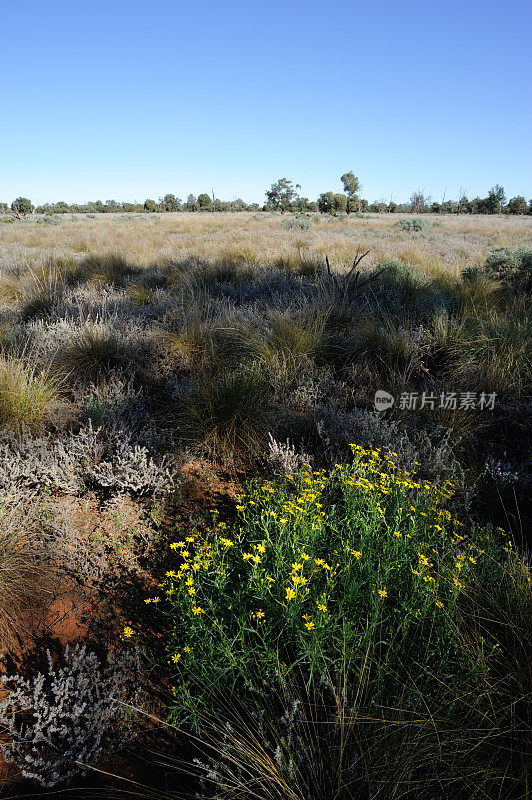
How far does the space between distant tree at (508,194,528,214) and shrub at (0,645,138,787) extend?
67719 mm

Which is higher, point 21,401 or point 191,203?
point 191,203

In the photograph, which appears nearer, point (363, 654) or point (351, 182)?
point (363, 654)

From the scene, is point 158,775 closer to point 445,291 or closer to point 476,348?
point 476,348

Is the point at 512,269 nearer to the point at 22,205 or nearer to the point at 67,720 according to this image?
the point at 67,720

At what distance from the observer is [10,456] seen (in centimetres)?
278

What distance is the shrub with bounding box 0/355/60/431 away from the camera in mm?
3207

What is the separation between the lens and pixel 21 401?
3.26 m

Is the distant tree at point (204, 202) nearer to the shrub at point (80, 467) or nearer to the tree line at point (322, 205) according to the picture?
the tree line at point (322, 205)

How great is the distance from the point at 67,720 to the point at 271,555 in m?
1.05

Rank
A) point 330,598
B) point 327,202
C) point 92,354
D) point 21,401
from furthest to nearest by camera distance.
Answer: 1. point 327,202
2. point 92,354
3. point 21,401
4. point 330,598

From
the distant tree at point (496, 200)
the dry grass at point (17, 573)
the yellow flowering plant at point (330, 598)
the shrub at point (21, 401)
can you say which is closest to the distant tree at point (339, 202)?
the distant tree at point (496, 200)

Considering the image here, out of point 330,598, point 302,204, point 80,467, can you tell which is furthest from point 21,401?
point 302,204

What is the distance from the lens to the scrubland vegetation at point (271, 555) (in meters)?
1.43

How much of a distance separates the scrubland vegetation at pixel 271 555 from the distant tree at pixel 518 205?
62308 millimetres
